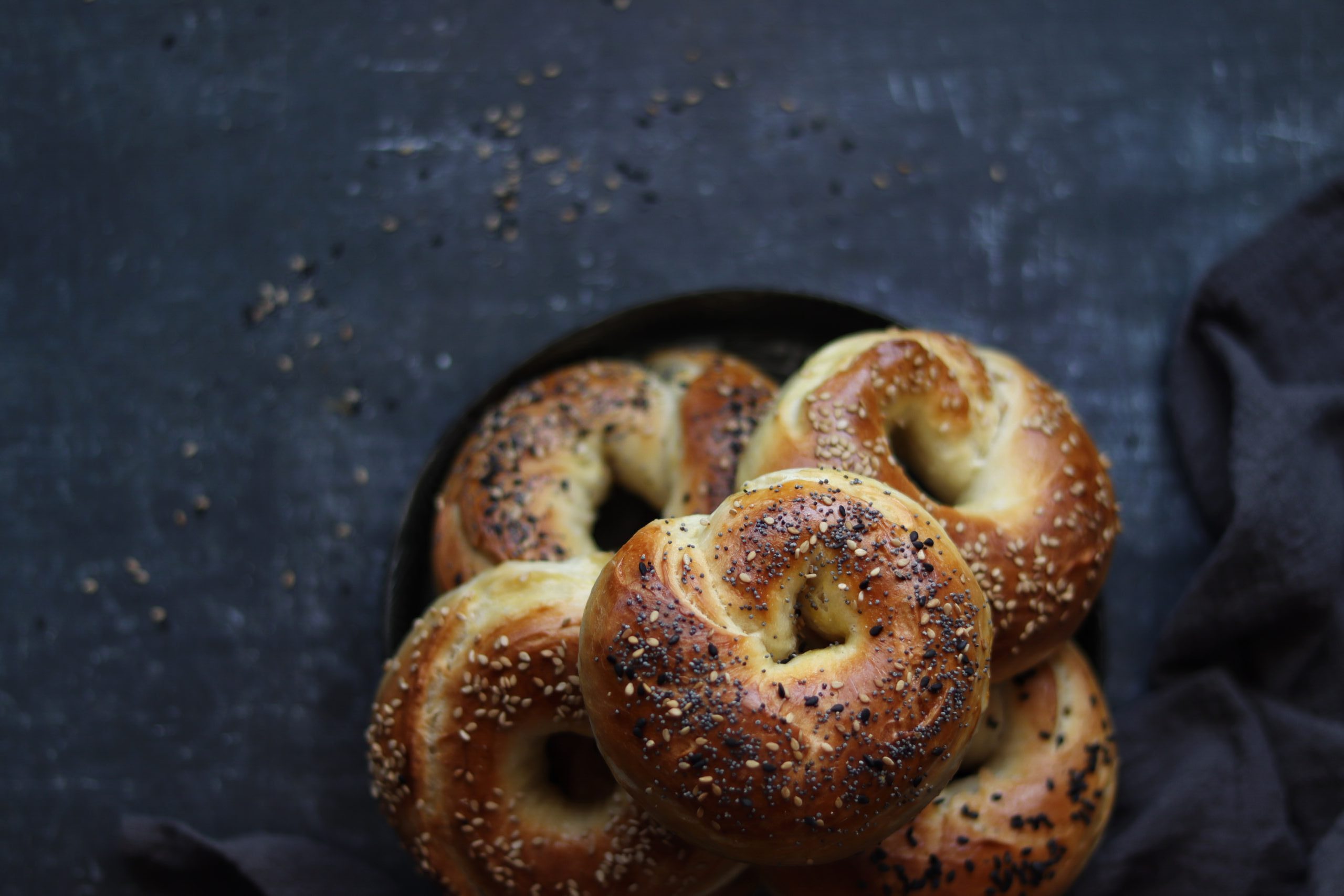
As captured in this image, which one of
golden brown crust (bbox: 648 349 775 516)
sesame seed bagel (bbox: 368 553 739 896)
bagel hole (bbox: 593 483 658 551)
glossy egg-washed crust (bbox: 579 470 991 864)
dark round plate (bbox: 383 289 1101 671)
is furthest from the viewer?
bagel hole (bbox: 593 483 658 551)

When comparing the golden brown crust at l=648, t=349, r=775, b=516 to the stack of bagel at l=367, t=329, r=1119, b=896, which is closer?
the stack of bagel at l=367, t=329, r=1119, b=896

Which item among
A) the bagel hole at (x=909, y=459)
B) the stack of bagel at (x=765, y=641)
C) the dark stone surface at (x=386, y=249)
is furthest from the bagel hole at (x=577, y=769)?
the bagel hole at (x=909, y=459)

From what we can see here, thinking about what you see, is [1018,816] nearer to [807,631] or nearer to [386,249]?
[807,631]

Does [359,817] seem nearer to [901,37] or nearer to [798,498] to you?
[798,498]

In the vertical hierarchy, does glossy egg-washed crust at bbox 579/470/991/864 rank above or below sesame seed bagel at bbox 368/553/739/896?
above

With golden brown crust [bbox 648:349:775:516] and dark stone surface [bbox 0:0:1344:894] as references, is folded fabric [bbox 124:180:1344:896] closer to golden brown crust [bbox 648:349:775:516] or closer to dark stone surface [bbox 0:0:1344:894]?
dark stone surface [bbox 0:0:1344:894]

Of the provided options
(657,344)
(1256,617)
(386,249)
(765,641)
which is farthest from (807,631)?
(386,249)

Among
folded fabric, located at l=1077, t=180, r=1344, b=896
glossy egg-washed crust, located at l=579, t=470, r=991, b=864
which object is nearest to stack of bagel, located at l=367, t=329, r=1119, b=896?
glossy egg-washed crust, located at l=579, t=470, r=991, b=864

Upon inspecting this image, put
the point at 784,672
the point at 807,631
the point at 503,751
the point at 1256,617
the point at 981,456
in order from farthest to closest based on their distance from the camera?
1. the point at 1256,617
2. the point at 981,456
3. the point at 503,751
4. the point at 807,631
5. the point at 784,672
